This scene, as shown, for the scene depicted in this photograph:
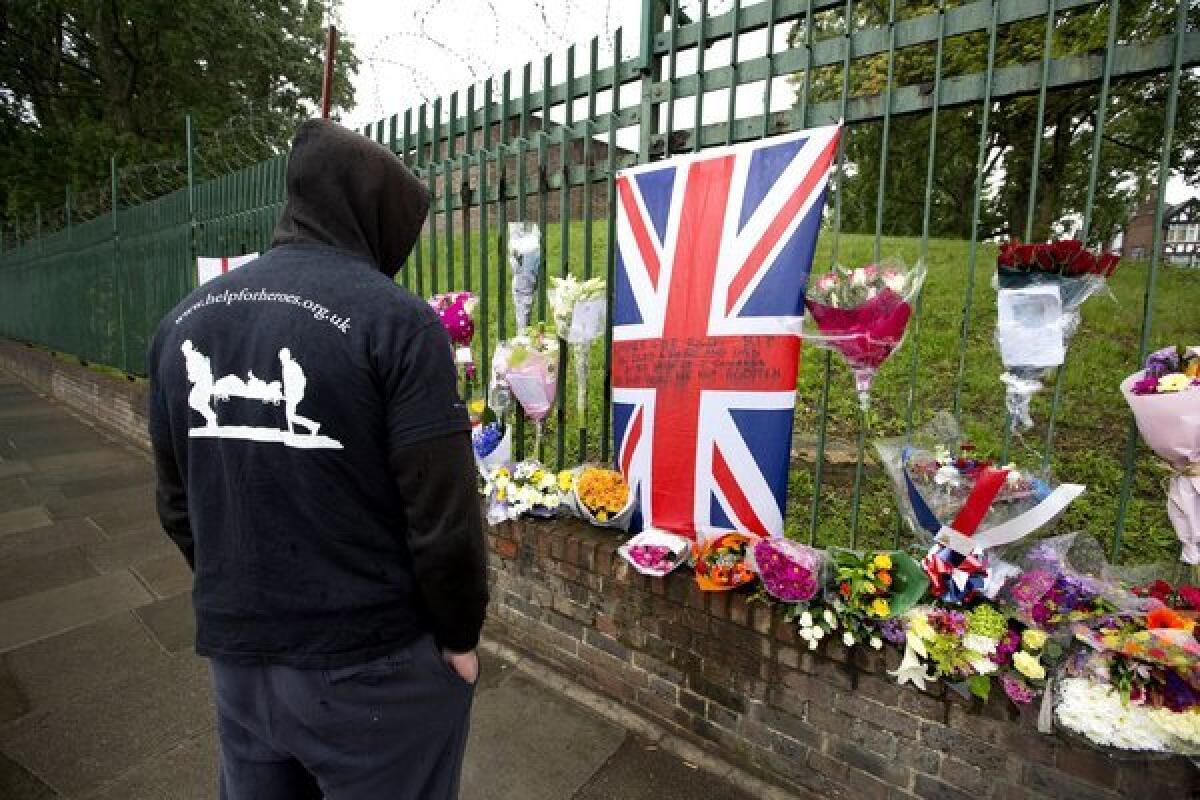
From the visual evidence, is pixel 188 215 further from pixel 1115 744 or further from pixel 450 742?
pixel 1115 744

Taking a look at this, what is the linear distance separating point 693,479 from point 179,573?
3.54 metres

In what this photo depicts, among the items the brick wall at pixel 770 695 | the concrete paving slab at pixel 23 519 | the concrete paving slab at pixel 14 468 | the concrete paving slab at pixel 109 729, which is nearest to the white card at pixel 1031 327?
the brick wall at pixel 770 695

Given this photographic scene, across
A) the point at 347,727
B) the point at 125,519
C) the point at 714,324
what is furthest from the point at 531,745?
the point at 125,519

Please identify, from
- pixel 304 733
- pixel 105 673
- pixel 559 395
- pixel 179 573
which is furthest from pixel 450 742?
pixel 179 573

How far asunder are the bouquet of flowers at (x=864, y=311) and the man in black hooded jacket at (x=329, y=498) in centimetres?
134

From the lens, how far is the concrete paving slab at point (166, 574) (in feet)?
12.8

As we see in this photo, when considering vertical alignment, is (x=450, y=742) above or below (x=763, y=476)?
below

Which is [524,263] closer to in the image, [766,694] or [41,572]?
[766,694]

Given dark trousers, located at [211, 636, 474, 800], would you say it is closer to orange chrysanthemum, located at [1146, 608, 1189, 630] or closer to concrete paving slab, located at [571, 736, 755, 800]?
concrete paving slab, located at [571, 736, 755, 800]

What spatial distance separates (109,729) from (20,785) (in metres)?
0.32

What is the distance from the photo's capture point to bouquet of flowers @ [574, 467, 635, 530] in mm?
2775

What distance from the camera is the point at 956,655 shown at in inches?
73.1

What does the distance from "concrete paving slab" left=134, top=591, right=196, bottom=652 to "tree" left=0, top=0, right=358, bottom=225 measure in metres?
12.7

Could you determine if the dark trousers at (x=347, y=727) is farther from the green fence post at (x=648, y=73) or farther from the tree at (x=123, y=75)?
the tree at (x=123, y=75)
